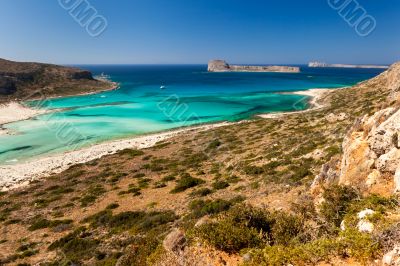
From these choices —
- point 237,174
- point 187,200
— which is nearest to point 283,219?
point 187,200

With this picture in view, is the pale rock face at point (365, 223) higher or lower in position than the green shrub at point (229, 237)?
higher

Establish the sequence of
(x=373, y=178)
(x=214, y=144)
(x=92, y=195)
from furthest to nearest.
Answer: (x=214, y=144), (x=92, y=195), (x=373, y=178)

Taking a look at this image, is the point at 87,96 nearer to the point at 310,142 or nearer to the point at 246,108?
the point at 246,108

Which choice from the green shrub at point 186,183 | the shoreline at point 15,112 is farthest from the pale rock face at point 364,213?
the shoreline at point 15,112

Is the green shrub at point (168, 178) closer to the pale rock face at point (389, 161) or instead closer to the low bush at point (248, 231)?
the low bush at point (248, 231)

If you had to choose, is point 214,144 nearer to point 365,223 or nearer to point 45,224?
point 45,224

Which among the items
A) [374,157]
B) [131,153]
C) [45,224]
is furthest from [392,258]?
[131,153]

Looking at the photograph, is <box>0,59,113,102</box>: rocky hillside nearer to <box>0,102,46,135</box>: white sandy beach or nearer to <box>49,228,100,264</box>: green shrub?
<box>0,102,46,135</box>: white sandy beach
